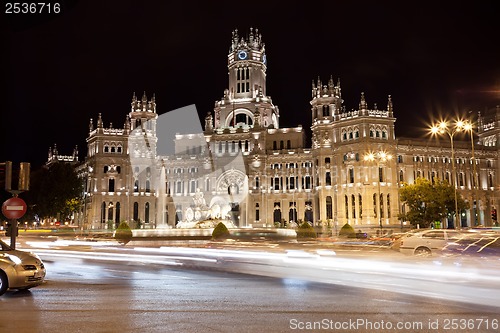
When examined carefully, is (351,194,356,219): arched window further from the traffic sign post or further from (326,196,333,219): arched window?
the traffic sign post

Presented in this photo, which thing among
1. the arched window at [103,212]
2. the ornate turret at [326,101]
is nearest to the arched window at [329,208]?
the ornate turret at [326,101]

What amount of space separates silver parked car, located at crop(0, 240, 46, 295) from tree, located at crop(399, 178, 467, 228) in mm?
61867

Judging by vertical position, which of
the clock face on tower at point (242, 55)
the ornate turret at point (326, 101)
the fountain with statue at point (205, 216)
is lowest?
the fountain with statue at point (205, 216)

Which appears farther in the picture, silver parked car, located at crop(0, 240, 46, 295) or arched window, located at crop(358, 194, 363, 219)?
arched window, located at crop(358, 194, 363, 219)

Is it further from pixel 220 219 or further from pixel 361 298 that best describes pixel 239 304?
pixel 220 219

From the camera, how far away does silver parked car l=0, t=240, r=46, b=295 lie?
13.4m

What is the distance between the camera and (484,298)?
12797 mm

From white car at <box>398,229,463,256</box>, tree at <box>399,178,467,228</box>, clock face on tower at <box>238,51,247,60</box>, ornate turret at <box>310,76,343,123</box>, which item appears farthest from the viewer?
clock face on tower at <box>238,51,247,60</box>

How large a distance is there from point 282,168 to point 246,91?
78.8ft

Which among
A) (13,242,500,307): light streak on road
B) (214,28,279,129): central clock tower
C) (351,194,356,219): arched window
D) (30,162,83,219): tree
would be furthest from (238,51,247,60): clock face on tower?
(13,242,500,307): light streak on road

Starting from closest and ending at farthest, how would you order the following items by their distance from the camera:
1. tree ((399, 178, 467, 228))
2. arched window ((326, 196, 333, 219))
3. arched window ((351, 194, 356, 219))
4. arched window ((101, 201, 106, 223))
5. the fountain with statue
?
the fountain with statue → tree ((399, 178, 467, 228)) → arched window ((351, 194, 356, 219)) → arched window ((326, 196, 333, 219)) → arched window ((101, 201, 106, 223))

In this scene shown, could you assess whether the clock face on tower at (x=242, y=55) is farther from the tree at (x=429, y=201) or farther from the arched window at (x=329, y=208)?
the tree at (x=429, y=201)

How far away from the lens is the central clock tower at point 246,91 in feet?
356

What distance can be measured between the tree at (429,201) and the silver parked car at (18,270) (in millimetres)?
61867
